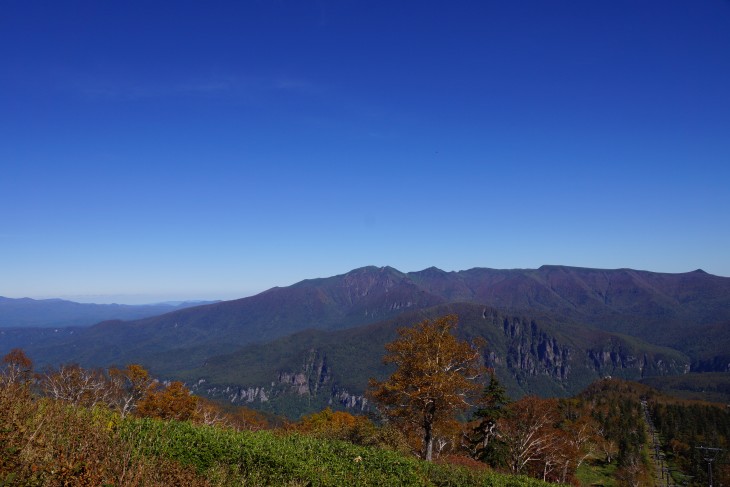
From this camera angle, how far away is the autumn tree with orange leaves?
2512 centimetres

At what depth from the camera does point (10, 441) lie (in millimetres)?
6402

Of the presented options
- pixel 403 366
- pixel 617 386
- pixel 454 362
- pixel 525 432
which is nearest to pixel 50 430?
pixel 403 366

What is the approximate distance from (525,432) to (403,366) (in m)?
20.0

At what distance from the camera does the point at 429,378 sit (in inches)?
979

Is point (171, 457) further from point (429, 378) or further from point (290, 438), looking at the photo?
point (429, 378)

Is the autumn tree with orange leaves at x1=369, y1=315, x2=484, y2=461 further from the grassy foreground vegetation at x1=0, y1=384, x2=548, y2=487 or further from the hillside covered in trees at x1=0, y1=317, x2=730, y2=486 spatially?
the grassy foreground vegetation at x1=0, y1=384, x2=548, y2=487

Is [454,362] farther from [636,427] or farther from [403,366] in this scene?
[636,427]

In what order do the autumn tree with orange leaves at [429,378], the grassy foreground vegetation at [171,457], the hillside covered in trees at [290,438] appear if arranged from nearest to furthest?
1. the grassy foreground vegetation at [171,457]
2. the hillside covered in trees at [290,438]
3. the autumn tree with orange leaves at [429,378]

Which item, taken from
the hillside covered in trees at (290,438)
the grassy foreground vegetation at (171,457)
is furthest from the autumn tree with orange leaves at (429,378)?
the grassy foreground vegetation at (171,457)

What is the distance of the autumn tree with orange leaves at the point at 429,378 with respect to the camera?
25125mm

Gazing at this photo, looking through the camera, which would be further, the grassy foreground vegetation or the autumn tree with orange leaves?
the autumn tree with orange leaves

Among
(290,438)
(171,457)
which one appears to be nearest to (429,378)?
(290,438)

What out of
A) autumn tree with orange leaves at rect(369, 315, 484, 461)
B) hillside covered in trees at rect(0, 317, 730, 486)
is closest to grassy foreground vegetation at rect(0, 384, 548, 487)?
hillside covered in trees at rect(0, 317, 730, 486)

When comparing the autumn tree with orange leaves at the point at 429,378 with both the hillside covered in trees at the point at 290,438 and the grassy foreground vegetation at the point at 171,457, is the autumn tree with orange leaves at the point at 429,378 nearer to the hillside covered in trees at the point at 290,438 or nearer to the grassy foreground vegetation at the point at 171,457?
the hillside covered in trees at the point at 290,438
